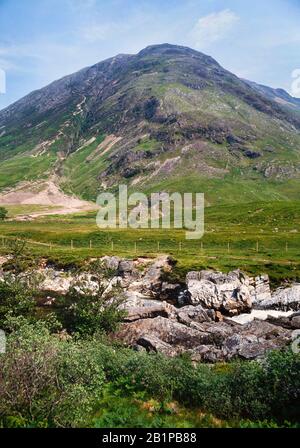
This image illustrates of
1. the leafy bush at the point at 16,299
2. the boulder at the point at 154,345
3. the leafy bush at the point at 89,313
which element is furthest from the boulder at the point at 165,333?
the leafy bush at the point at 16,299

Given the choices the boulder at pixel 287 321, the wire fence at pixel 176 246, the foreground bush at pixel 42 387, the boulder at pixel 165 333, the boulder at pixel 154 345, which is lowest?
the boulder at pixel 287 321

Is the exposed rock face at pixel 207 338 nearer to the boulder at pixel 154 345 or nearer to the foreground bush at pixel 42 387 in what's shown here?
the boulder at pixel 154 345

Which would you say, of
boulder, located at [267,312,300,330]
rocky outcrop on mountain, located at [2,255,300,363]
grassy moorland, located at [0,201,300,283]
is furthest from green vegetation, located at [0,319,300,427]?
grassy moorland, located at [0,201,300,283]

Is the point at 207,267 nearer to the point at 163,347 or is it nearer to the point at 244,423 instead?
the point at 163,347

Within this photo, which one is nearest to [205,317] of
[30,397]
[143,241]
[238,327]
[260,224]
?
[238,327]

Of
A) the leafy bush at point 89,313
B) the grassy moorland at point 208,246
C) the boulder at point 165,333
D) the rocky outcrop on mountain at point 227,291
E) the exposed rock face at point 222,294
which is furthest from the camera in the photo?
the grassy moorland at point 208,246

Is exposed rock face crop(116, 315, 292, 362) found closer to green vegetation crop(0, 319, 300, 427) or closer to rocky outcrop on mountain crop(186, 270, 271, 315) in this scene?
green vegetation crop(0, 319, 300, 427)

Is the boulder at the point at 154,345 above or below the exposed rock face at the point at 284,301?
above

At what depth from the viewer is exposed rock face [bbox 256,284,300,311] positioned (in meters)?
52.7

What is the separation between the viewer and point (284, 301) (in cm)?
5356

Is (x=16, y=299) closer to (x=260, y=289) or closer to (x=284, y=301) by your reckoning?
(x=284, y=301)

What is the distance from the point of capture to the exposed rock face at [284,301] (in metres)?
52.7

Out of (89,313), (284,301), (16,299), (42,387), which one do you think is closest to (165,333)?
(89,313)

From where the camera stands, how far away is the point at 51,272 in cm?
7444
